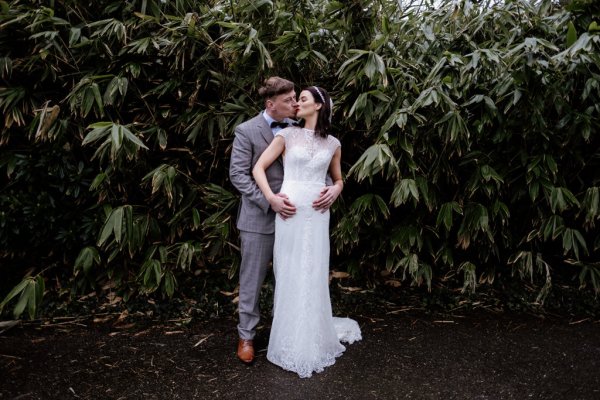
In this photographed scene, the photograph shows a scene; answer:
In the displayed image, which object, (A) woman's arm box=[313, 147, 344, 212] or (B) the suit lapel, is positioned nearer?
(A) woman's arm box=[313, 147, 344, 212]

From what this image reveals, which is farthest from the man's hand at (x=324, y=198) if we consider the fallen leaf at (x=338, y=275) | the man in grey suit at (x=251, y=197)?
the fallen leaf at (x=338, y=275)

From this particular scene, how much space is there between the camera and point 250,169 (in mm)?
2668

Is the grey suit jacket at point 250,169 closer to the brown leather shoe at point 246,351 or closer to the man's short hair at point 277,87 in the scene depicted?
the man's short hair at point 277,87

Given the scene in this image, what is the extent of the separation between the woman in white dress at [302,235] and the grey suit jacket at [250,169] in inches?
3.2

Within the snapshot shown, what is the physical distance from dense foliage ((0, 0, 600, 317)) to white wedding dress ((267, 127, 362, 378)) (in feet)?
1.92

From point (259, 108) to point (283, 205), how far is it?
3.91 feet

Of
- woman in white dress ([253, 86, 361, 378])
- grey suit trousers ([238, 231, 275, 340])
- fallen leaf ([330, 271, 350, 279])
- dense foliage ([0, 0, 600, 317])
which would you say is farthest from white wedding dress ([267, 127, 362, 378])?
fallen leaf ([330, 271, 350, 279])

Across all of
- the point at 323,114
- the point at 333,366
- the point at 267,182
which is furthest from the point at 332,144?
the point at 333,366

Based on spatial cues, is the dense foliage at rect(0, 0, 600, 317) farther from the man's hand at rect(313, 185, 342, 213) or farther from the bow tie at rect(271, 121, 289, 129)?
the bow tie at rect(271, 121, 289, 129)

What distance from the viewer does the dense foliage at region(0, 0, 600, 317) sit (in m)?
3.15

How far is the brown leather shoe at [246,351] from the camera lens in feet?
8.61

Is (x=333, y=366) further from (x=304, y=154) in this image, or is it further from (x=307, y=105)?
(x=307, y=105)

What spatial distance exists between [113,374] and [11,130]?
7.29 ft

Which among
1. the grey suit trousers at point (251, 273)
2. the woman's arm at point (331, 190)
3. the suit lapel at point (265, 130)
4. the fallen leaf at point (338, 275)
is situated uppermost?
the suit lapel at point (265, 130)
